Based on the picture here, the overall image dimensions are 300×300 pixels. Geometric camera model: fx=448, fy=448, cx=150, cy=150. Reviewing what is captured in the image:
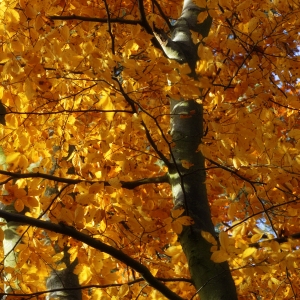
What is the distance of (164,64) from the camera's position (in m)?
3.21

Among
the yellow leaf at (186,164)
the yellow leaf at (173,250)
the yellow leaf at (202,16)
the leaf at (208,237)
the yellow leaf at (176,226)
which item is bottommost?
the leaf at (208,237)

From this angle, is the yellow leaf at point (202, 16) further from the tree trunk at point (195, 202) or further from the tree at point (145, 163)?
the tree trunk at point (195, 202)

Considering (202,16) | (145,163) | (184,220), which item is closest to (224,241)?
(184,220)

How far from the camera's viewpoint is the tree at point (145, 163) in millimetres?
2912

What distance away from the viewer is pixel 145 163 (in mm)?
3967

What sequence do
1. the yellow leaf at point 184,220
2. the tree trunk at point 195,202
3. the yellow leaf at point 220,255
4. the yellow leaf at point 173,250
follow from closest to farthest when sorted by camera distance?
the yellow leaf at point 220,255 < the tree trunk at point 195,202 < the yellow leaf at point 184,220 < the yellow leaf at point 173,250

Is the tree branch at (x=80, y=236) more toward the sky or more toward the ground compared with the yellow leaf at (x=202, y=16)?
more toward the ground

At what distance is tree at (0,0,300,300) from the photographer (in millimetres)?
2912

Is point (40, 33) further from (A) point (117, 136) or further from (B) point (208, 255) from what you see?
(B) point (208, 255)

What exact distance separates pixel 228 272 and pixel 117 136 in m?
1.67

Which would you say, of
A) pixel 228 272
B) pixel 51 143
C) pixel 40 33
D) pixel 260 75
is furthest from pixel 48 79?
pixel 228 272

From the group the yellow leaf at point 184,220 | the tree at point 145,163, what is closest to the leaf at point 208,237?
the tree at point 145,163

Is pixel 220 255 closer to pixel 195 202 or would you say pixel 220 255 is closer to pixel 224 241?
pixel 224 241

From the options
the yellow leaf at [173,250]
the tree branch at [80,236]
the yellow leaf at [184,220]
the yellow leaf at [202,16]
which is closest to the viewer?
the tree branch at [80,236]
